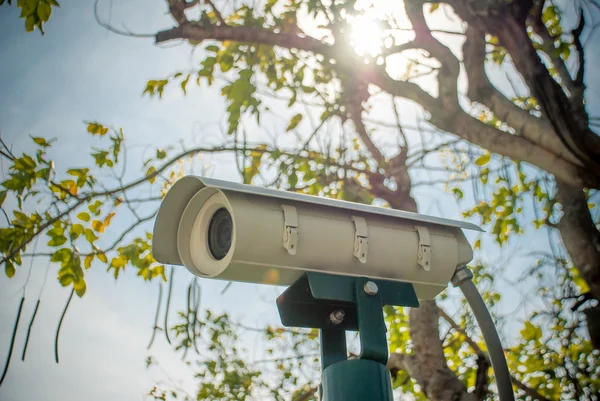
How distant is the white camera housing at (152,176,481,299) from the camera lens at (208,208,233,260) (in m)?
0.01

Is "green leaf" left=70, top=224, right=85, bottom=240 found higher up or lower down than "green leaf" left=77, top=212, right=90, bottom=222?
lower down

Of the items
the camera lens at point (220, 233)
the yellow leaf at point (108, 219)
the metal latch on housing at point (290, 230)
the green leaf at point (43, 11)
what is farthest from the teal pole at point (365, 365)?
the yellow leaf at point (108, 219)

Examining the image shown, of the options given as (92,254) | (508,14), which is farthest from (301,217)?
(92,254)

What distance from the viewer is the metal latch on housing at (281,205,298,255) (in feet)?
4.05

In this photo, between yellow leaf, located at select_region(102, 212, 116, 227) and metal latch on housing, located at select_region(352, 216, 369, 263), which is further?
yellow leaf, located at select_region(102, 212, 116, 227)

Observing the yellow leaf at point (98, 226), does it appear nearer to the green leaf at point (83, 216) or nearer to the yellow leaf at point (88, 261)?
the green leaf at point (83, 216)

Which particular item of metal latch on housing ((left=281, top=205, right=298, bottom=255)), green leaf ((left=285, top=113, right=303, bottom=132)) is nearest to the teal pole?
metal latch on housing ((left=281, top=205, right=298, bottom=255))

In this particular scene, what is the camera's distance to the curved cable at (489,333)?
54.7 inches

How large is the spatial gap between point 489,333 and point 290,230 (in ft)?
1.99

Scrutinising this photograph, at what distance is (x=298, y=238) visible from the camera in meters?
1.26

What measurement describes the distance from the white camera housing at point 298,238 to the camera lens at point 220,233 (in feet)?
0.05

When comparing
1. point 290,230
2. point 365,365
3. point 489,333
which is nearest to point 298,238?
point 290,230

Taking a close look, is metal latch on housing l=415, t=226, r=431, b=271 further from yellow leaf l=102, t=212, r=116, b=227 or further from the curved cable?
yellow leaf l=102, t=212, r=116, b=227

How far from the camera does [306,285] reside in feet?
4.32
